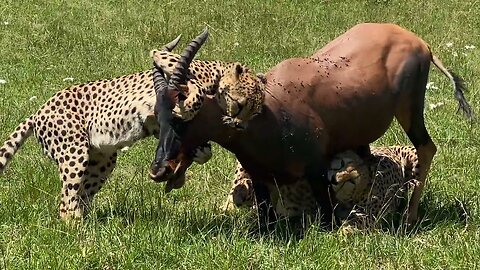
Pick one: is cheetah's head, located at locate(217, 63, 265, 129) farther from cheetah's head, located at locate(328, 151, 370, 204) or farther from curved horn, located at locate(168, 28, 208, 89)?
cheetah's head, located at locate(328, 151, 370, 204)

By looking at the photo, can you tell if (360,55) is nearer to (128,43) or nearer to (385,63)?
(385,63)

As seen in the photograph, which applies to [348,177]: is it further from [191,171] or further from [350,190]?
[191,171]

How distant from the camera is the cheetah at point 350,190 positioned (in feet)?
21.5

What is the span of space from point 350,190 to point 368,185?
0.62ft

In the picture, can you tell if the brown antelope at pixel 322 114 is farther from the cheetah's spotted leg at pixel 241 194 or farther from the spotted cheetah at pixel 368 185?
the cheetah's spotted leg at pixel 241 194

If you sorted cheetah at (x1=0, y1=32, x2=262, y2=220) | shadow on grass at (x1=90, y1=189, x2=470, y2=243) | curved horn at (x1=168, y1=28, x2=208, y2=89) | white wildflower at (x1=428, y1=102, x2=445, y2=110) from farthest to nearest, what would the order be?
white wildflower at (x1=428, y1=102, x2=445, y2=110) < cheetah at (x1=0, y1=32, x2=262, y2=220) < shadow on grass at (x1=90, y1=189, x2=470, y2=243) < curved horn at (x1=168, y1=28, x2=208, y2=89)

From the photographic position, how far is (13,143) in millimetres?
6859

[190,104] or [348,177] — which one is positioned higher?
[190,104]

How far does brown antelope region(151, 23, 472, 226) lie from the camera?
19.6 ft

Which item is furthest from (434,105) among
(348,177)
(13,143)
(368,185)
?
(13,143)

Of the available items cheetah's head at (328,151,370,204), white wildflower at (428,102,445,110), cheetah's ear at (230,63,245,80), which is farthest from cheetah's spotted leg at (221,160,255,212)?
white wildflower at (428,102,445,110)

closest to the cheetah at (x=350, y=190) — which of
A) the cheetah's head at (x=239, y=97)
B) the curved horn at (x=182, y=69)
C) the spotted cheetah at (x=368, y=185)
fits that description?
the spotted cheetah at (x=368, y=185)

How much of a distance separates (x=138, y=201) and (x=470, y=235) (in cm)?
245

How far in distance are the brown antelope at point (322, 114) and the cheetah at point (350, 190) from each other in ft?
0.41
